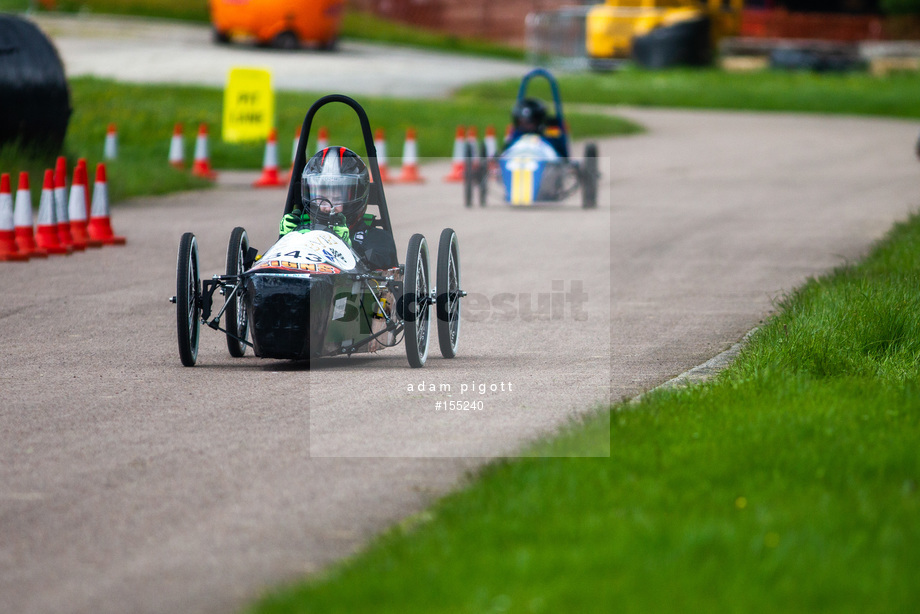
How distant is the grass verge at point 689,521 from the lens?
156 inches

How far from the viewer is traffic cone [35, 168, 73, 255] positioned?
1252 cm

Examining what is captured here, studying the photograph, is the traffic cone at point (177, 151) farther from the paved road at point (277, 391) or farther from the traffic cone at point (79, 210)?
the traffic cone at point (79, 210)

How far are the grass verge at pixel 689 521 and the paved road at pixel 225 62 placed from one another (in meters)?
27.2

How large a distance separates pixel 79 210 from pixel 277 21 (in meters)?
29.0

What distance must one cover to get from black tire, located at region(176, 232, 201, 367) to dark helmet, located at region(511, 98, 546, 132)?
9.96 meters

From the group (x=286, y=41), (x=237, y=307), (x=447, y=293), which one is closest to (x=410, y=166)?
(x=237, y=307)

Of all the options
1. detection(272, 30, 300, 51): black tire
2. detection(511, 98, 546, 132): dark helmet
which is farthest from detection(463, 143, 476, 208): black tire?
detection(272, 30, 300, 51): black tire

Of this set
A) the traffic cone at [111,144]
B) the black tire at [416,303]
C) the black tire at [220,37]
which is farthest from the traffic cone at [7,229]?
A: the black tire at [220,37]

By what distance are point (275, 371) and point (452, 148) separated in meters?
17.4

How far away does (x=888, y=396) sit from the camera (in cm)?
645

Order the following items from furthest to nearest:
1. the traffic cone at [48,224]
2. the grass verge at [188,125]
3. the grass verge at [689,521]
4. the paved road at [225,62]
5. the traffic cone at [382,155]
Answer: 1. the paved road at [225,62]
2. the traffic cone at [382,155]
3. the grass verge at [188,125]
4. the traffic cone at [48,224]
5. the grass verge at [689,521]

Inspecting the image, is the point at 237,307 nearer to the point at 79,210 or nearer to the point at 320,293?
the point at 320,293

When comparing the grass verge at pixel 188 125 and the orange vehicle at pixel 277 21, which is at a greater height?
the orange vehicle at pixel 277 21

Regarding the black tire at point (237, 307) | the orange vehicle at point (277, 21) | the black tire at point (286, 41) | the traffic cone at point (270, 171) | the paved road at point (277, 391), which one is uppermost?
the orange vehicle at point (277, 21)
